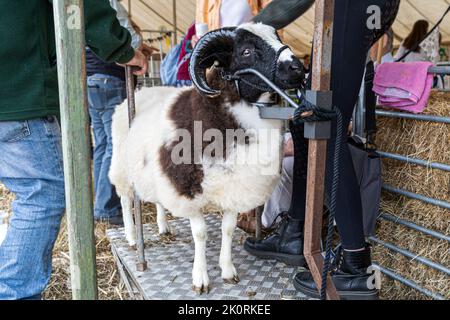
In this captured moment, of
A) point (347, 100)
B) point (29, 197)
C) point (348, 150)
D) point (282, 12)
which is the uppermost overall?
point (282, 12)

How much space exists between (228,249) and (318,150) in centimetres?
118

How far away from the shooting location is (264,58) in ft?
6.33

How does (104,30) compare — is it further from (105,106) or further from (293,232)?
(105,106)

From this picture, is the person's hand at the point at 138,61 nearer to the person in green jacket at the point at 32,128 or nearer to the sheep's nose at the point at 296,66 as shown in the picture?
the person in green jacket at the point at 32,128

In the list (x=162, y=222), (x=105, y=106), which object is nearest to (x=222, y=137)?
(x=162, y=222)

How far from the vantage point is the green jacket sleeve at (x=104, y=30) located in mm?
1697

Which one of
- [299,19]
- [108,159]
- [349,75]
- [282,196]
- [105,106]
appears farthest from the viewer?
[299,19]

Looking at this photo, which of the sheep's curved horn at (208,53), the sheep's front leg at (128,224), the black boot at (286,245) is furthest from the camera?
the sheep's front leg at (128,224)

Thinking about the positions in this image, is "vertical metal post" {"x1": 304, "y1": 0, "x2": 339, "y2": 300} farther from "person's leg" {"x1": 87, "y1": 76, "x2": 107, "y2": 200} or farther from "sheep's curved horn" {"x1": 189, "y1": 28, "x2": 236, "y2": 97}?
"person's leg" {"x1": 87, "y1": 76, "x2": 107, "y2": 200}

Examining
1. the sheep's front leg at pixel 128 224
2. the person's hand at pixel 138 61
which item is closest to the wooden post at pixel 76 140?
the person's hand at pixel 138 61

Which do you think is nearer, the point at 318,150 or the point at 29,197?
the point at 318,150

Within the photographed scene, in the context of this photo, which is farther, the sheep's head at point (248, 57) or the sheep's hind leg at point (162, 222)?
the sheep's hind leg at point (162, 222)

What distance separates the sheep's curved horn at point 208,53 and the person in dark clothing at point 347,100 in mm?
202

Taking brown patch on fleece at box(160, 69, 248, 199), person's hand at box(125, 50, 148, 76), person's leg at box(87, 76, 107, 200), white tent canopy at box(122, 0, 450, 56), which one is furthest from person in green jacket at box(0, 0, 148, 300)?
white tent canopy at box(122, 0, 450, 56)
